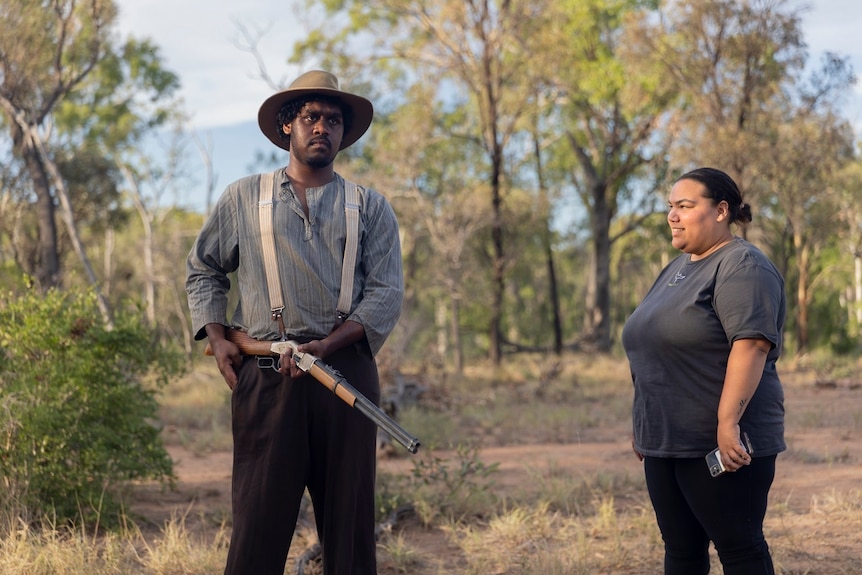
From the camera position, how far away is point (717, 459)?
9.83 ft

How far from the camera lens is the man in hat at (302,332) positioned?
10.2ft

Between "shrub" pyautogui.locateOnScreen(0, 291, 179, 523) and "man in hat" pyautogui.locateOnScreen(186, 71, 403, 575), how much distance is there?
2585 millimetres

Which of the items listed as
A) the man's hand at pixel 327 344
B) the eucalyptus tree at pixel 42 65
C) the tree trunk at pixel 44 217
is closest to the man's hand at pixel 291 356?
the man's hand at pixel 327 344

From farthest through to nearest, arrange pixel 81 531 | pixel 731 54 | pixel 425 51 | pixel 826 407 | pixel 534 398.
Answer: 1. pixel 425 51
2. pixel 731 54
3. pixel 534 398
4. pixel 826 407
5. pixel 81 531

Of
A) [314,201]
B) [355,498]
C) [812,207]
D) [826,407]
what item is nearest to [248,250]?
[314,201]

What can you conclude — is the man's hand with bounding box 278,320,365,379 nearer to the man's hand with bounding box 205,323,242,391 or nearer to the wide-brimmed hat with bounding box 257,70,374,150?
the man's hand with bounding box 205,323,242,391

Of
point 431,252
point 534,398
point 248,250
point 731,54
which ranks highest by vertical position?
point 731,54

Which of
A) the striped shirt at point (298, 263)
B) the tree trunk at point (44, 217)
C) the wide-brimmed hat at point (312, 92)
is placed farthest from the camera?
the tree trunk at point (44, 217)

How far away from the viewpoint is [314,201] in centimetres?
323

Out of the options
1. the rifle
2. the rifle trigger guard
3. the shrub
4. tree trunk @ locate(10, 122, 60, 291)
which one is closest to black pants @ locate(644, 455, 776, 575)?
the rifle

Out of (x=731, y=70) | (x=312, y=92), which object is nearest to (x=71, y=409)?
(x=312, y=92)

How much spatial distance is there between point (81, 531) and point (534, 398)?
942 centimetres

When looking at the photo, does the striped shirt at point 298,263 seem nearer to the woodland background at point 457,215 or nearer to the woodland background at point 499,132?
the woodland background at point 457,215

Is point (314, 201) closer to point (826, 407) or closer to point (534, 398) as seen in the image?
point (826, 407)
